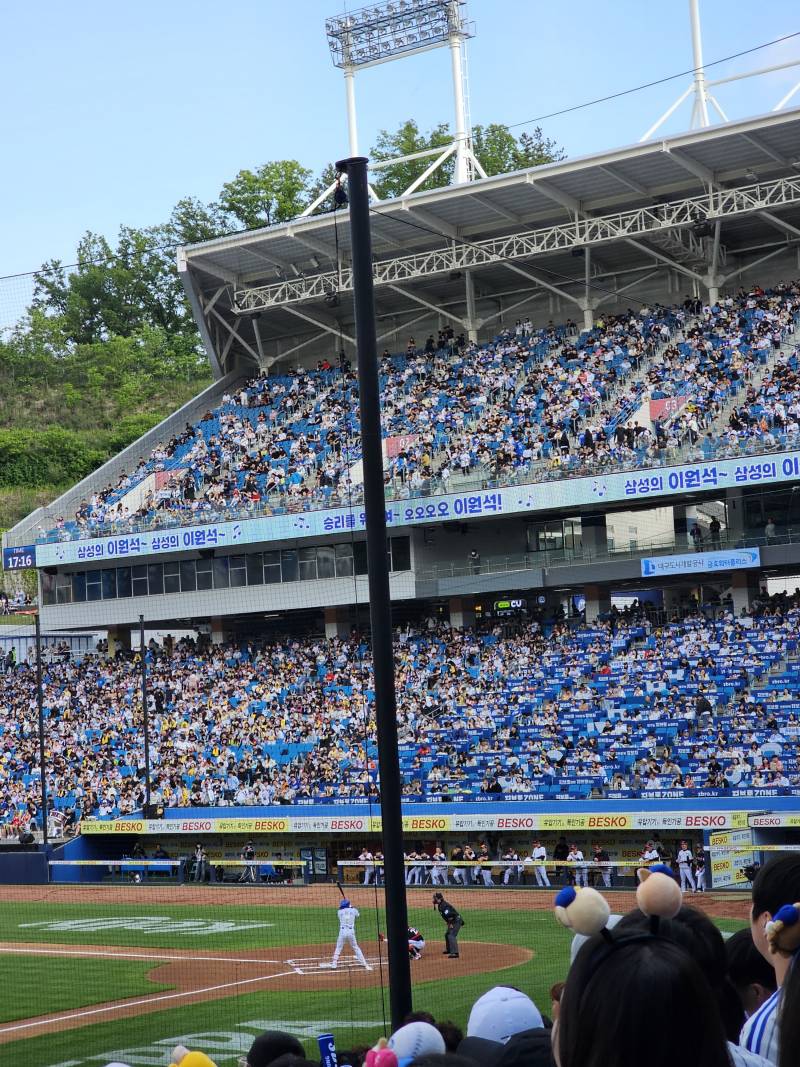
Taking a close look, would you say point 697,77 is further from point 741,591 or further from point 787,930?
point 787,930

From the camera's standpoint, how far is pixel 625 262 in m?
45.0

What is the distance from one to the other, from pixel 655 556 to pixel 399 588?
834 cm

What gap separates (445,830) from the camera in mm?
31828

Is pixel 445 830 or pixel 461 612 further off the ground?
pixel 461 612

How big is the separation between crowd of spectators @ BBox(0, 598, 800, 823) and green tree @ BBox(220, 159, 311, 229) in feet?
119

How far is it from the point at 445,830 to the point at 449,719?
Result: 436cm

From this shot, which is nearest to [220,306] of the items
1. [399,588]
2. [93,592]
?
[93,592]

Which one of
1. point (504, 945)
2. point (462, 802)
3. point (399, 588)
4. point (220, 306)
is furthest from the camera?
point (220, 306)

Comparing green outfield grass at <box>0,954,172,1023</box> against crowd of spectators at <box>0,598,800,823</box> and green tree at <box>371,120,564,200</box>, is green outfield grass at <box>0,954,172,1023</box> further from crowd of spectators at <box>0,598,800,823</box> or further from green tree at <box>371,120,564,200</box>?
green tree at <box>371,120,564,200</box>

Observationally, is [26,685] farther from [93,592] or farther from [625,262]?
[625,262]

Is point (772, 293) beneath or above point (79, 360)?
beneath

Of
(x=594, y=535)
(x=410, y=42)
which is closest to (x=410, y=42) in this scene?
(x=410, y=42)

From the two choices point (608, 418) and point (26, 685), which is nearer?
point (608, 418)

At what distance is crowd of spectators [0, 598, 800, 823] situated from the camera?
1244 inches
